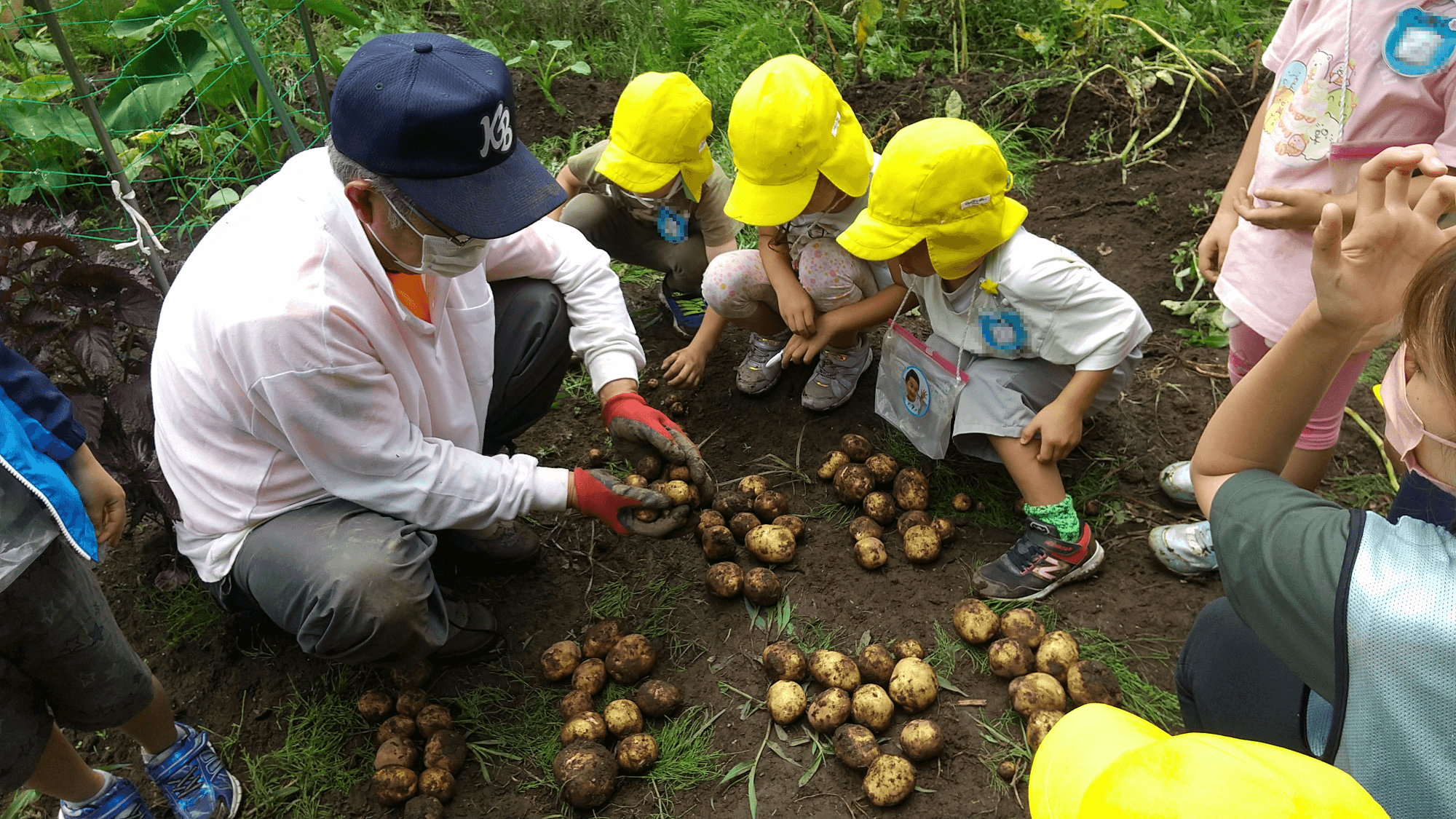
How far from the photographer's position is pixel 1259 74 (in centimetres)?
411

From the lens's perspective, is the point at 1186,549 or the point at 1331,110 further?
the point at 1186,549

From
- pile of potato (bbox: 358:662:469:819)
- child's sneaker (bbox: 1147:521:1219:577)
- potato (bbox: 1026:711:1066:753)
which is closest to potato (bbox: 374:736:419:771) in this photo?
pile of potato (bbox: 358:662:469:819)

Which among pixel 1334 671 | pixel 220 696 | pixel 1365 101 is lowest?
pixel 220 696

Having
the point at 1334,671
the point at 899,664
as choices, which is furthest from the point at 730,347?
the point at 1334,671

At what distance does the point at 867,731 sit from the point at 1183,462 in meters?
1.37

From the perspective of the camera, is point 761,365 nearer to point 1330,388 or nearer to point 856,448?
point 856,448

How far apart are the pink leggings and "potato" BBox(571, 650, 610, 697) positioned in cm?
182

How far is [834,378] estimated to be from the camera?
3055mm

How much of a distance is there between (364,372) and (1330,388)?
7.41 ft

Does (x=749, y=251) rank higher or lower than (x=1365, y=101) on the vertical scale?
lower

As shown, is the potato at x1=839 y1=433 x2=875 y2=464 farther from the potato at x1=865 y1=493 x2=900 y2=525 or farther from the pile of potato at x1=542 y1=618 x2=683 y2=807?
the pile of potato at x1=542 y1=618 x2=683 y2=807

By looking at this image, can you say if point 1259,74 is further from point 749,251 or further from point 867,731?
point 867,731

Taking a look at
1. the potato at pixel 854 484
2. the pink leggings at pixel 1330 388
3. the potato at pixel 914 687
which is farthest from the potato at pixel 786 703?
the pink leggings at pixel 1330 388

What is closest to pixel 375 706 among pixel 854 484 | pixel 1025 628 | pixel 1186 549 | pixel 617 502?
pixel 617 502
